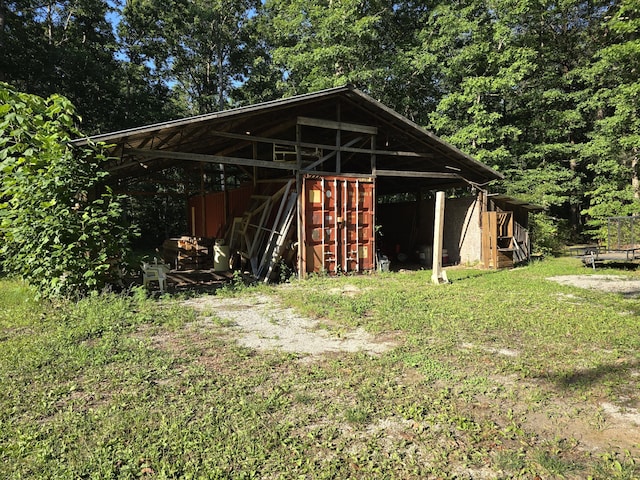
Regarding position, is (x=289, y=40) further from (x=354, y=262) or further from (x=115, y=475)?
(x=115, y=475)

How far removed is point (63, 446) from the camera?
2877mm

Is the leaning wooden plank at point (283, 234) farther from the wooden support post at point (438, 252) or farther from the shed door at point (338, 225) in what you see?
the wooden support post at point (438, 252)

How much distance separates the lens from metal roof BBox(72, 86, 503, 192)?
29.4 ft

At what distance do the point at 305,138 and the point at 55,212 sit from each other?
7.44 meters

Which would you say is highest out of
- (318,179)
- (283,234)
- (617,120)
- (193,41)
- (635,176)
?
(193,41)

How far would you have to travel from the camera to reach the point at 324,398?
369 centimetres

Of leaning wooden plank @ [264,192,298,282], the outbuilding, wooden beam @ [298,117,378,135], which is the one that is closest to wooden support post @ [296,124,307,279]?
the outbuilding

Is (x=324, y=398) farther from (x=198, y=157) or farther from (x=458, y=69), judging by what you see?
(x=458, y=69)

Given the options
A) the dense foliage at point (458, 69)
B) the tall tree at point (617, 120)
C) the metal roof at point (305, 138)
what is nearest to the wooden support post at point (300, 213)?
the metal roof at point (305, 138)

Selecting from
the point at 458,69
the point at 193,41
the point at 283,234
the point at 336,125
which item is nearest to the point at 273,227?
the point at 283,234

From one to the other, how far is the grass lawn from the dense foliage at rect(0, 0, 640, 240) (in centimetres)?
1525

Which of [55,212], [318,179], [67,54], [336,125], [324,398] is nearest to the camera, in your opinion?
[324,398]

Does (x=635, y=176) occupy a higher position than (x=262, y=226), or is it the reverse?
(x=635, y=176)

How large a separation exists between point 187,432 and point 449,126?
809 inches
